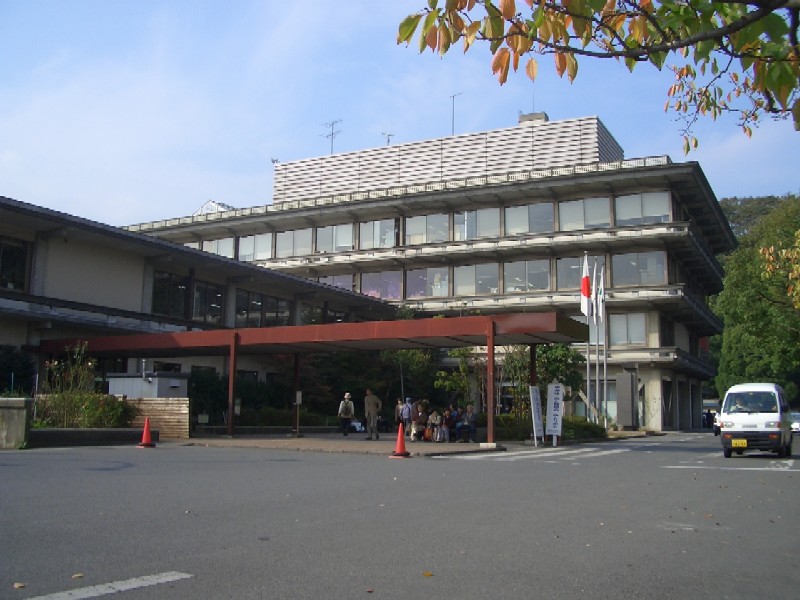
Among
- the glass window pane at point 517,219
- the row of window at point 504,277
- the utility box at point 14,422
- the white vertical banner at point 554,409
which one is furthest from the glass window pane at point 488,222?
the utility box at point 14,422

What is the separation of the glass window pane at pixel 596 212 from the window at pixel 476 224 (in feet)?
20.8

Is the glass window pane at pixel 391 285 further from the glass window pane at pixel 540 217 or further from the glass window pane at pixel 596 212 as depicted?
the glass window pane at pixel 596 212

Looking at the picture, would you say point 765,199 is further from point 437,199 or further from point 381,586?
point 381,586

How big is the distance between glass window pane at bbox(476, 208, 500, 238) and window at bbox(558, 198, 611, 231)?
180 inches

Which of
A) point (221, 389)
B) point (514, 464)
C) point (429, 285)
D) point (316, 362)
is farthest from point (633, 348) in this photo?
point (514, 464)

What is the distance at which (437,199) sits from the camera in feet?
189

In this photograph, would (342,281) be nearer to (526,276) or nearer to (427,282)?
(427,282)

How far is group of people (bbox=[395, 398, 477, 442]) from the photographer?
28.6 metres

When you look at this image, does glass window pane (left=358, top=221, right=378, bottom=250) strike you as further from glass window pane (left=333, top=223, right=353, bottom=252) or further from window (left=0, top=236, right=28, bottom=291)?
window (left=0, top=236, right=28, bottom=291)

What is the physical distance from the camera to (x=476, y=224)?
190 ft

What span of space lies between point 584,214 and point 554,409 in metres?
30.2

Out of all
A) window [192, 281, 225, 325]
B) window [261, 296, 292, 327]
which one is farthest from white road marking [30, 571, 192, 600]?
window [261, 296, 292, 327]

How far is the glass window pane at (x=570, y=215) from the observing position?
54719mm

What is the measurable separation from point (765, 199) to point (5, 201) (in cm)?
8540
